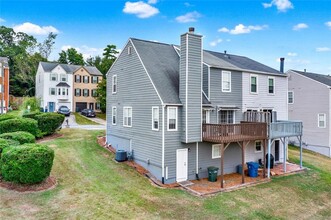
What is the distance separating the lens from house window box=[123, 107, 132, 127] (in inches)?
723

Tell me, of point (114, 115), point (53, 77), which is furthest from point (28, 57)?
point (114, 115)

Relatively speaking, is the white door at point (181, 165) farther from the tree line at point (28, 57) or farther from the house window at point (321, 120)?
the tree line at point (28, 57)

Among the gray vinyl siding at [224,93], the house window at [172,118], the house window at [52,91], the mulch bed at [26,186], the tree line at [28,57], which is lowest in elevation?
the mulch bed at [26,186]

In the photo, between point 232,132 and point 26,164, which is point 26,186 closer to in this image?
point 26,164

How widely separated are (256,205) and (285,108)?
11.8m

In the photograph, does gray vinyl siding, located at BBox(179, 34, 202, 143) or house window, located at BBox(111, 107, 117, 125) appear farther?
house window, located at BBox(111, 107, 117, 125)

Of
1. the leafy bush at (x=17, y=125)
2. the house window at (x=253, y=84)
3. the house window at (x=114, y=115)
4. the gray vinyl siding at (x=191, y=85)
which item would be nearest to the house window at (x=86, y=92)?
the leafy bush at (x=17, y=125)

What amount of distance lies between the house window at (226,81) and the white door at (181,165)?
17.7 ft

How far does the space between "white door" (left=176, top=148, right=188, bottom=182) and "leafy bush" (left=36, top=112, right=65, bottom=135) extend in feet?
40.9

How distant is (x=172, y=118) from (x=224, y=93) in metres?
4.80

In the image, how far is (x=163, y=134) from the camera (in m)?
14.8

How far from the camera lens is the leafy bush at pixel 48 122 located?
21.5 meters

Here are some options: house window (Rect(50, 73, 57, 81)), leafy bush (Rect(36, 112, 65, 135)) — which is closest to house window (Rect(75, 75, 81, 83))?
house window (Rect(50, 73, 57, 81))

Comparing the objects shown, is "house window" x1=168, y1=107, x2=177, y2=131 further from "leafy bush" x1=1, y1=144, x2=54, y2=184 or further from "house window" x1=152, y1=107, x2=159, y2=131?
"leafy bush" x1=1, y1=144, x2=54, y2=184
